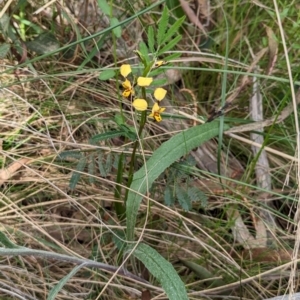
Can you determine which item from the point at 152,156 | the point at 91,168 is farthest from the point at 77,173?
the point at 152,156

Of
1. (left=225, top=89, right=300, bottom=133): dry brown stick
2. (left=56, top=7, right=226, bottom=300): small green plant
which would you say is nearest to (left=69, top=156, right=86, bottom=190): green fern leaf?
(left=56, top=7, right=226, bottom=300): small green plant

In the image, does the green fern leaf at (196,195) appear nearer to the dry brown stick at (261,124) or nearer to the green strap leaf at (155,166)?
the green strap leaf at (155,166)

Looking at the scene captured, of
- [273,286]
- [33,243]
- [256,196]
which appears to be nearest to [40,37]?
[33,243]

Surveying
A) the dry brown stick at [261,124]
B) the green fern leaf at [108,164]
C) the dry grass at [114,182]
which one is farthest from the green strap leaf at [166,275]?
the dry brown stick at [261,124]

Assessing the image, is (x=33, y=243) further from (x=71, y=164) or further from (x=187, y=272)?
(x=187, y=272)

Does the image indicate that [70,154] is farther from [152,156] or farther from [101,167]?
[152,156]

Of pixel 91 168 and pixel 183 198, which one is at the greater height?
pixel 91 168

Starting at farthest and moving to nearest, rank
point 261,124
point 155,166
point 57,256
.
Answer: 1. point 261,124
2. point 155,166
3. point 57,256

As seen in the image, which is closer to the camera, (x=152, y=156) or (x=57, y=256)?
(x=57, y=256)
